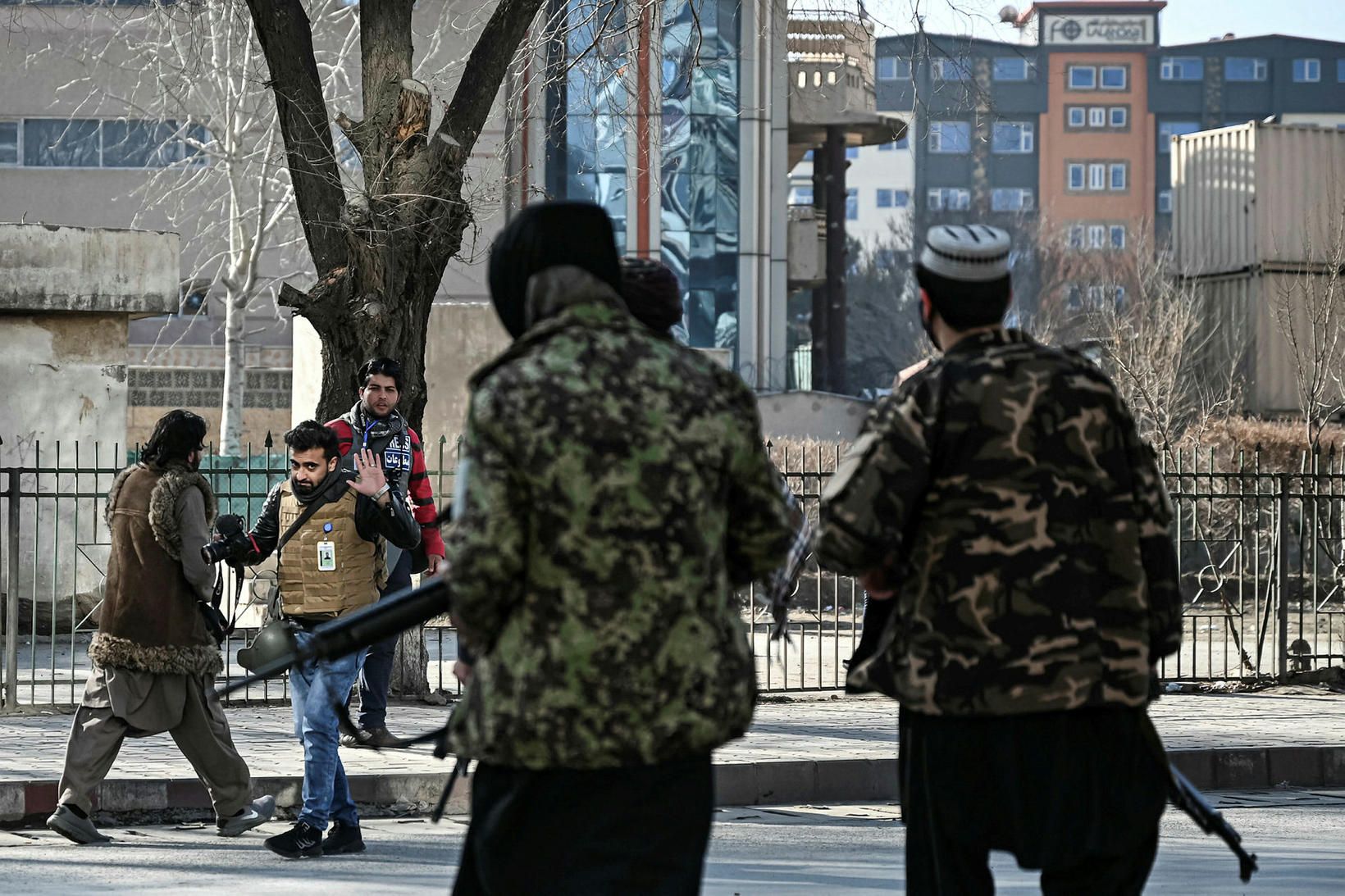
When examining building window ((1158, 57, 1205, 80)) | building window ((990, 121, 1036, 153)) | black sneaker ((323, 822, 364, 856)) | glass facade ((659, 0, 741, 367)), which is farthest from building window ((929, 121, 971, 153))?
black sneaker ((323, 822, 364, 856))

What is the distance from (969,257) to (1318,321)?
65.5ft

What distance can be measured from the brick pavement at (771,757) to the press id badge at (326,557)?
165cm

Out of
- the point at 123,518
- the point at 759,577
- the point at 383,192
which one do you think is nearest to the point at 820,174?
the point at 383,192

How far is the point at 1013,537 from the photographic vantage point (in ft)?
12.3

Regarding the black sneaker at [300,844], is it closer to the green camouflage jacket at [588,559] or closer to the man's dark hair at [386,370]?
the man's dark hair at [386,370]

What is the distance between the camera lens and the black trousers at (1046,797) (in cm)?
377

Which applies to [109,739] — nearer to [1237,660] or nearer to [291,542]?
[291,542]

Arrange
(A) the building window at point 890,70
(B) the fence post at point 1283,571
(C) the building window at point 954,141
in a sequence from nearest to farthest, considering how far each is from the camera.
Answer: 1. (B) the fence post at point 1283,571
2. (C) the building window at point 954,141
3. (A) the building window at point 890,70

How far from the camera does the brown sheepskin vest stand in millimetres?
7629

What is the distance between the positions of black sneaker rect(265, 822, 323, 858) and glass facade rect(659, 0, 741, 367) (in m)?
37.4

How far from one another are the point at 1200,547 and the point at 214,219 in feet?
71.4

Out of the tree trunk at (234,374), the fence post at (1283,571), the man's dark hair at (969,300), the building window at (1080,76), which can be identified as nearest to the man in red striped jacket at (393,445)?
the man's dark hair at (969,300)

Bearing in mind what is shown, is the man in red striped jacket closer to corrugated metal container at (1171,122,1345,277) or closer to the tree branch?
the tree branch

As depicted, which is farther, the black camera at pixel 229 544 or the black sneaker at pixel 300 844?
the black camera at pixel 229 544
